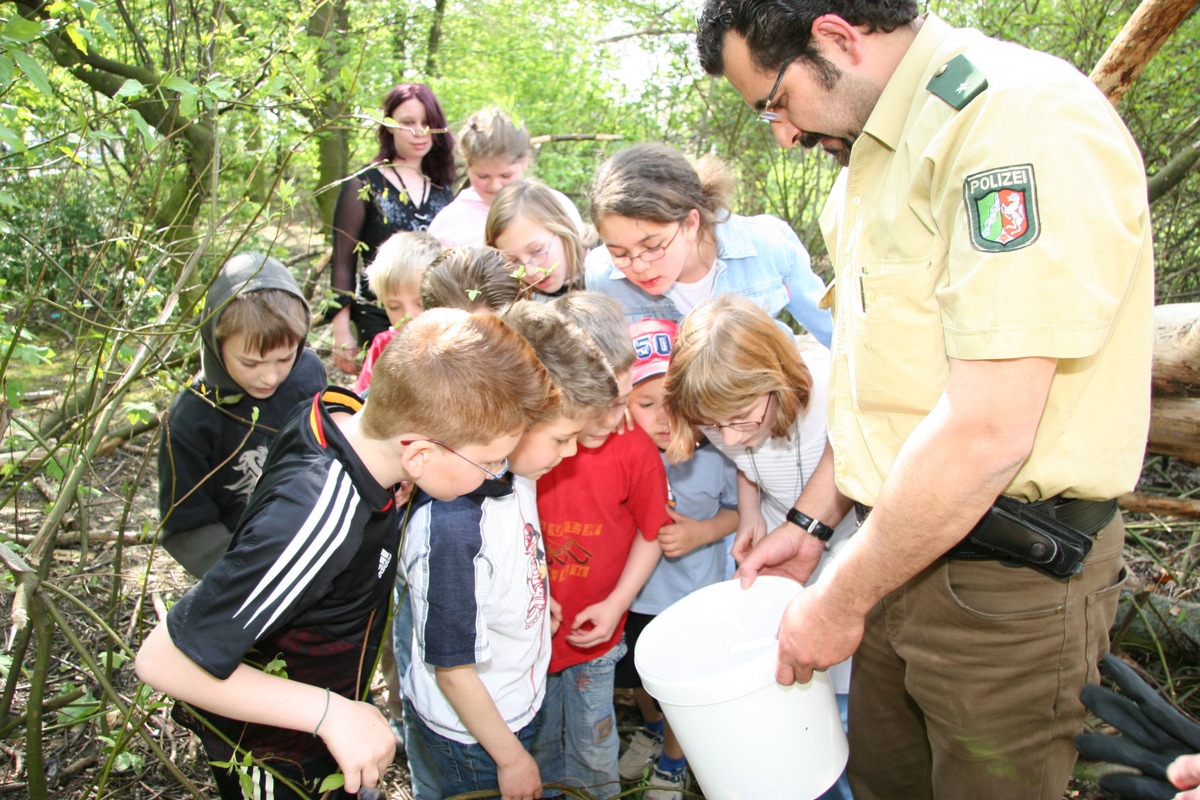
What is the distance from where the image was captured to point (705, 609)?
2.20 m

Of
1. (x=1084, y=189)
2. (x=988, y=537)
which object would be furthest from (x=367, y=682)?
(x=1084, y=189)

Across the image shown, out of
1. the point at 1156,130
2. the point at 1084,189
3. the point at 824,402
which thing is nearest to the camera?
the point at 1084,189

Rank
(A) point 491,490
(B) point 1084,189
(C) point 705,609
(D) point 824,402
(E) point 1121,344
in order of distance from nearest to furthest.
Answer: (B) point 1084,189 < (E) point 1121,344 < (A) point 491,490 < (C) point 705,609 < (D) point 824,402

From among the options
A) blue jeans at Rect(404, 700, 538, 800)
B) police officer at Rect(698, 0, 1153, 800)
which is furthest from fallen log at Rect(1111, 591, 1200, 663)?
blue jeans at Rect(404, 700, 538, 800)

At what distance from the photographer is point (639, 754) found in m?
3.03

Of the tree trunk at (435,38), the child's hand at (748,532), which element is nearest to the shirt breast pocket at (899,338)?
the child's hand at (748,532)

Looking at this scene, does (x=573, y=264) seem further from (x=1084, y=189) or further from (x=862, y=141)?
(x=1084, y=189)

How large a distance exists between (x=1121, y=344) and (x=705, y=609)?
1154mm

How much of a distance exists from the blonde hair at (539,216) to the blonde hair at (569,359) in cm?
76

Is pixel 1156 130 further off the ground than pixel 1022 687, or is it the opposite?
pixel 1156 130

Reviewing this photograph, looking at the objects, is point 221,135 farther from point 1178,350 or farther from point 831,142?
point 1178,350

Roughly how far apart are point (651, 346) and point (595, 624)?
85cm

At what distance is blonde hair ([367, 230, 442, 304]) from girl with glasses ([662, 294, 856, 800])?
1.11 meters

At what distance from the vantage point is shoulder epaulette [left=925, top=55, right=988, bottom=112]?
139 centimetres
